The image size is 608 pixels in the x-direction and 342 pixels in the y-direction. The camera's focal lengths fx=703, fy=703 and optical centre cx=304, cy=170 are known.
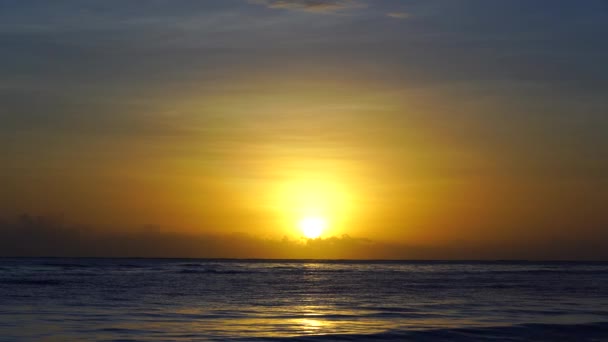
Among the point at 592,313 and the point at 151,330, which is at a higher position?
the point at 592,313

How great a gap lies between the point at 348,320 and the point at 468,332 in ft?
17.7

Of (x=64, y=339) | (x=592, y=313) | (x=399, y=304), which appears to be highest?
(x=399, y=304)

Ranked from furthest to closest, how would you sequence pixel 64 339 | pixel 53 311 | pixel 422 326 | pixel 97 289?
pixel 97 289 < pixel 53 311 < pixel 422 326 < pixel 64 339

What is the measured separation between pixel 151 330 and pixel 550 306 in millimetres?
20255

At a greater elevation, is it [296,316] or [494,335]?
[296,316]

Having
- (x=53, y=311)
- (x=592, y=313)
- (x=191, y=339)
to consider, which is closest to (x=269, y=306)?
(x=53, y=311)

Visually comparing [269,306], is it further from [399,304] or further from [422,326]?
[422,326]

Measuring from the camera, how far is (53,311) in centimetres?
2967

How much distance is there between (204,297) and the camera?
1576 inches

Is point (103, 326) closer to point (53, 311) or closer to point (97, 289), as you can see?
point (53, 311)

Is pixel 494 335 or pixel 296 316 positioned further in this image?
pixel 296 316

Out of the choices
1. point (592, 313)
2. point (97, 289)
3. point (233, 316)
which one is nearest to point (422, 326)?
point (233, 316)

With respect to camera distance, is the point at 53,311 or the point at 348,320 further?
the point at 53,311

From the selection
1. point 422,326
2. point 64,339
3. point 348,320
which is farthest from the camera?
point 348,320
